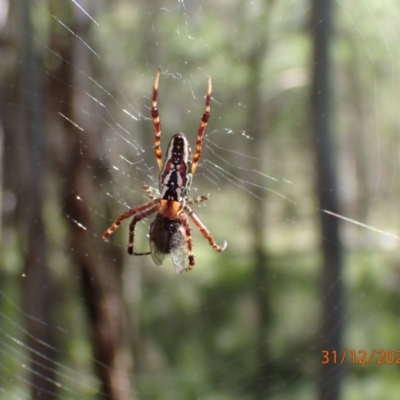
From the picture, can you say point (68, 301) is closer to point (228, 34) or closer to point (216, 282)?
point (228, 34)

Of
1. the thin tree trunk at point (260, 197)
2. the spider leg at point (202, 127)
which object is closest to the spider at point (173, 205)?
the spider leg at point (202, 127)

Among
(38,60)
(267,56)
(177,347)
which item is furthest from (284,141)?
(38,60)

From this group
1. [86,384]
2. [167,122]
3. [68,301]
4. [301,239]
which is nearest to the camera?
[86,384]

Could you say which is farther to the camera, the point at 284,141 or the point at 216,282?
the point at 216,282

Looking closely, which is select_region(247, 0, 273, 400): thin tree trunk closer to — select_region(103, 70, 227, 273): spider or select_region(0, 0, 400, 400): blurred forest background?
select_region(0, 0, 400, 400): blurred forest background

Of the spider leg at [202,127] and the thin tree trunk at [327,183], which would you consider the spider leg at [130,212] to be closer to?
the spider leg at [202,127]

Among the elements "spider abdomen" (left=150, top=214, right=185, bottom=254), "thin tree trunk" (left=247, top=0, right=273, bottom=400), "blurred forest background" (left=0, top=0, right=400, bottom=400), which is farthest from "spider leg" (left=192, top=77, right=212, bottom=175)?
"thin tree trunk" (left=247, top=0, right=273, bottom=400)
